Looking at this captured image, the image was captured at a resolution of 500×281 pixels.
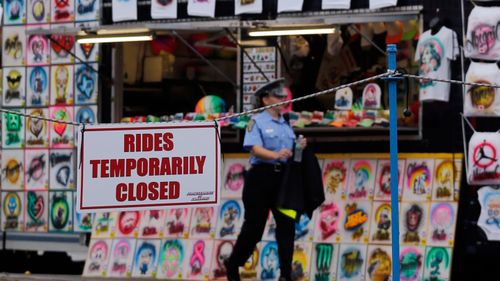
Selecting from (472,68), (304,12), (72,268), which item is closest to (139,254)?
(72,268)

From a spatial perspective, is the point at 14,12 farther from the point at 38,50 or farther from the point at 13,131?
the point at 13,131

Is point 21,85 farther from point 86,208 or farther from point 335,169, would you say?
point 86,208

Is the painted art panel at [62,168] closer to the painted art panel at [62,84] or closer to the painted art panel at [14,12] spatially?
the painted art panel at [62,84]

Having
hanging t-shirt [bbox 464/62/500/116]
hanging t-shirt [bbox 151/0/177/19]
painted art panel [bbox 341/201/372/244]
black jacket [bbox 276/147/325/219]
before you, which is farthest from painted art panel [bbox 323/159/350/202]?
hanging t-shirt [bbox 151/0/177/19]

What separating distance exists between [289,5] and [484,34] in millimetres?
2256

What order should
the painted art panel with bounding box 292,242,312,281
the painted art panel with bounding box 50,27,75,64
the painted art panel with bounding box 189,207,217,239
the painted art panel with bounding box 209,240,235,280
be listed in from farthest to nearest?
the painted art panel with bounding box 50,27,75,64
the painted art panel with bounding box 189,207,217,239
the painted art panel with bounding box 209,240,235,280
the painted art panel with bounding box 292,242,312,281

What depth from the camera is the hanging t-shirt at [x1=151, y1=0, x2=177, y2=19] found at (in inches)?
525

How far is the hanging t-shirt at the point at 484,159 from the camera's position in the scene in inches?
442

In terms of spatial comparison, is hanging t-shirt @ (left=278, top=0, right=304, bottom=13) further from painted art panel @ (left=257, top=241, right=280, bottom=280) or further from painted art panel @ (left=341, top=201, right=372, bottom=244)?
painted art panel @ (left=257, top=241, right=280, bottom=280)

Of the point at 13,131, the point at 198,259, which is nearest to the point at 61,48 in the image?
the point at 13,131

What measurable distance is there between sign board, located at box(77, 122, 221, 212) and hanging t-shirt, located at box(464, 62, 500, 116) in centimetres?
360

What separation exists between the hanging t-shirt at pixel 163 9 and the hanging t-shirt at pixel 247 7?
0.76m

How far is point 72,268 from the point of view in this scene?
14.7 metres

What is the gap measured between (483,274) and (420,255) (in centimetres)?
64
